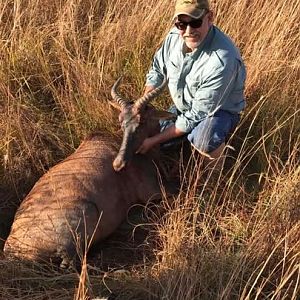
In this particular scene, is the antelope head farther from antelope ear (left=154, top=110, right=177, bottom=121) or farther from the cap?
the cap

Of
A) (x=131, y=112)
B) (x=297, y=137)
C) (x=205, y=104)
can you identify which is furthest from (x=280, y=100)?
(x=131, y=112)

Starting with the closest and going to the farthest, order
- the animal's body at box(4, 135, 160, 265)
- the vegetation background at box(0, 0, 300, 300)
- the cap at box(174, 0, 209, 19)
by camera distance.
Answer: the vegetation background at box(0, 0, 300, 300)
the animal's body at box(4, 135, 160, 265)
the cap at box(174, 0, 209, 19)

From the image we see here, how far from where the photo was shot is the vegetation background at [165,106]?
4055mm

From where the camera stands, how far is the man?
4969 mm

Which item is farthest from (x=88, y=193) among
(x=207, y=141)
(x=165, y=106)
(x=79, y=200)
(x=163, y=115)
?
(x=165, y=106)

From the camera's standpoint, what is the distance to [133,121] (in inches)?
206

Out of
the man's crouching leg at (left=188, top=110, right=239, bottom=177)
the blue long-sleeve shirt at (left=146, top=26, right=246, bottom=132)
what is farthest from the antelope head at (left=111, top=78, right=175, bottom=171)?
the man's crouching leg at (left=188, top=110, right=239, bottom=177)

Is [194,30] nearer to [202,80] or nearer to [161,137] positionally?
[202,80]

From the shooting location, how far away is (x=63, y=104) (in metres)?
5.91

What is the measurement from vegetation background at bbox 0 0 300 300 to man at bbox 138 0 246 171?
10.9 inches

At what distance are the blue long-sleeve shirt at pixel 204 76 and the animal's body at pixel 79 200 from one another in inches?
25.9

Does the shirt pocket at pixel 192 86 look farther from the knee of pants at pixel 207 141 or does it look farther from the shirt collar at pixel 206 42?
the knee of pants at pixel 207 141

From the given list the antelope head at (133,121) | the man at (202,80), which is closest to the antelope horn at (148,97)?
the antelope head at (133,121)

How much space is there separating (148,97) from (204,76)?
503 millimetres
